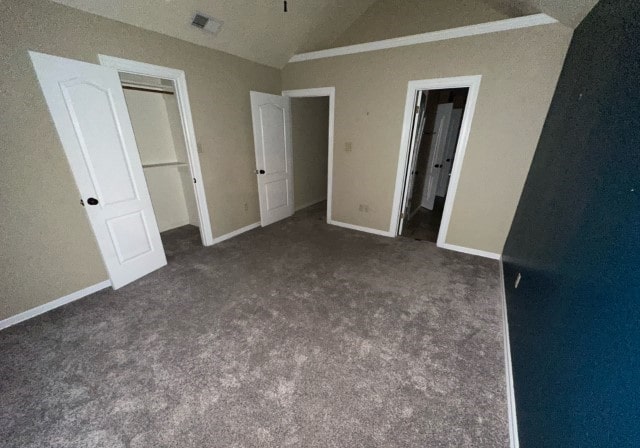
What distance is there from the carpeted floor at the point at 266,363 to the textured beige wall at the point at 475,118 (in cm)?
89

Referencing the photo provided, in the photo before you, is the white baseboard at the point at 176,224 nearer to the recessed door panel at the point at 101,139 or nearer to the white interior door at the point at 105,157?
the white interior door at the point at 105,157

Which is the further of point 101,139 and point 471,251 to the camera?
point 471,251

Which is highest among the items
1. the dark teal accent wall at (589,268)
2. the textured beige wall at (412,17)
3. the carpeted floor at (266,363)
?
the textured beige wall at (412,17)

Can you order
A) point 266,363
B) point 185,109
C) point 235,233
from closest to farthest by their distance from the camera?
point 266,363 → point 185,109 → point 235,233

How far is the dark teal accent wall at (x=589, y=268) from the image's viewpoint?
27.8 inches

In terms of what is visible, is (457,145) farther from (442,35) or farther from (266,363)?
(266,363)

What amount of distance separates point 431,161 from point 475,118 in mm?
2072

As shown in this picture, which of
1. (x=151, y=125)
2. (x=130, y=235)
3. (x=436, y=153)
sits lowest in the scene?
(x=130, y=235)

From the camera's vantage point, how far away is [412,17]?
2902 millimetres

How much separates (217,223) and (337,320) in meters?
2.22

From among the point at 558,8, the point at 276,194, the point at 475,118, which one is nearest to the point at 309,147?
the point at 276,194

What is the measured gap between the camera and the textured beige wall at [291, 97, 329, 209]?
14.5 feet

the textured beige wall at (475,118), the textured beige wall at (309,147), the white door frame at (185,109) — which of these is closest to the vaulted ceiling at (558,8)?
the textured beige wall at (475,118)

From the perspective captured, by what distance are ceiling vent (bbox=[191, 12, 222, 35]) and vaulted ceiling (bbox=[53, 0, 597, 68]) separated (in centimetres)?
5
